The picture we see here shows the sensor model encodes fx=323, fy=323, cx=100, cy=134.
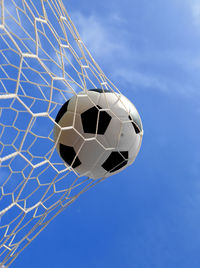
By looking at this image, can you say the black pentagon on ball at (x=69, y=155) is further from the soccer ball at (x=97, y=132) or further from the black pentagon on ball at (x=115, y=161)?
the black pentagon on ball at (x=115, y=161)

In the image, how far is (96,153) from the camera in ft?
11.9

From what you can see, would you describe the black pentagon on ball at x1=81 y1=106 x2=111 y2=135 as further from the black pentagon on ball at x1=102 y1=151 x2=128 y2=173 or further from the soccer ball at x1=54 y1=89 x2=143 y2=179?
the black pentagon on ball at x1=102 y1=151 x2=128 y2=173

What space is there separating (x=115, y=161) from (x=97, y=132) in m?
0.45

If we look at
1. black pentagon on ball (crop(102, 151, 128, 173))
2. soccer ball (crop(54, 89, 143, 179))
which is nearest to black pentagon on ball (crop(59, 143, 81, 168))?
soccer ball (crop(54, 89, 143, 179))

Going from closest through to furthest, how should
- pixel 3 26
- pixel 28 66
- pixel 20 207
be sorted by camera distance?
1. pixel 3 26
2. pixel 20 207
3. pixel 28 66

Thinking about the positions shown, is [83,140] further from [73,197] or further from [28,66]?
[28,66]

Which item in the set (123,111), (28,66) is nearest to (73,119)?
(123,111)

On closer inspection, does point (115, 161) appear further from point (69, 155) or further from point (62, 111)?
point (62, 111)

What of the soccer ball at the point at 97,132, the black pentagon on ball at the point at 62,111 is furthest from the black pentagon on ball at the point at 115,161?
the black pentagon on ball at the point at 62,111

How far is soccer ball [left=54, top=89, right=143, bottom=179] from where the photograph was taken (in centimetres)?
357

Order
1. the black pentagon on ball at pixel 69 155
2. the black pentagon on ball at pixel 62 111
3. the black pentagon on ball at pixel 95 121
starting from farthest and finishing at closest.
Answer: the black pentagon on ball at pixel 62 111 → the black pentagon on ball at pixel 69 155 → the black pentagon on ball at pixel 95 121

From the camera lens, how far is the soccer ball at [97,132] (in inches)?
140

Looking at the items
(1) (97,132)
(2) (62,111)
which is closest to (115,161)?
(1) (97,132)

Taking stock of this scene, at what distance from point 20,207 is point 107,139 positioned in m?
1.16
